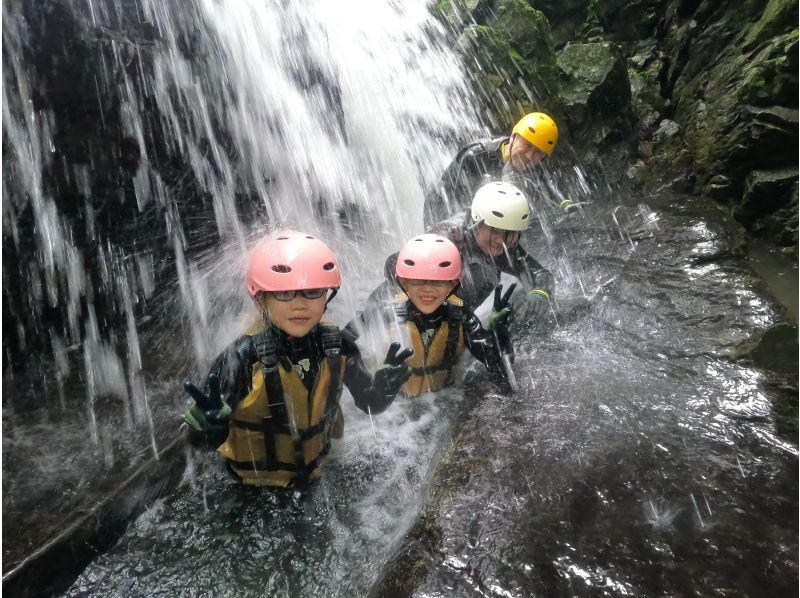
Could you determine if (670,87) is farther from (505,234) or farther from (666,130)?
(505,234)

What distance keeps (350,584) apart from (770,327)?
4.81 m

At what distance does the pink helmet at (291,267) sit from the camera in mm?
3057

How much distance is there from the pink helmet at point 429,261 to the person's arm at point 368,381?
888mm

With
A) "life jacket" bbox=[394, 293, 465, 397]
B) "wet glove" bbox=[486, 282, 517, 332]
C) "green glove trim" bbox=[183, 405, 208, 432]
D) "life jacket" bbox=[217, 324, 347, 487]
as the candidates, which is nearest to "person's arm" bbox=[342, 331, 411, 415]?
"life jacket" bbox=[217, 324, 347, 487]

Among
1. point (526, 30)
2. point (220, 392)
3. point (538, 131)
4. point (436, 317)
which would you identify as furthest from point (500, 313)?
point (526, 30)

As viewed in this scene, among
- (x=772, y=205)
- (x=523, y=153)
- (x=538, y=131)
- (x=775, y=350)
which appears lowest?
(x=775, y=350)

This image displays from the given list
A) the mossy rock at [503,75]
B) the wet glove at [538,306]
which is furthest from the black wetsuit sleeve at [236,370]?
the mossy rock at [503,75]

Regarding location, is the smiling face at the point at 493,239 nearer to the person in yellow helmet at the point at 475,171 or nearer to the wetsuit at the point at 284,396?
the person in yellow helmet at the point at 475,171

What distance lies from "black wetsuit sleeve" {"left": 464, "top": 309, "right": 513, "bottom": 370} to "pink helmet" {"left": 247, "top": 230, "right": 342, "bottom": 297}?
1.90m

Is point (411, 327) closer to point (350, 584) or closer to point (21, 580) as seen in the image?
point (350, 584)

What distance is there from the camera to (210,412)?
2838 mm

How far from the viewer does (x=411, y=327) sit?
4.44m

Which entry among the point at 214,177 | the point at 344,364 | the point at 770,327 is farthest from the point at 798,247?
the point at 214,177

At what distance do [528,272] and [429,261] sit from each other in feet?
7.03
